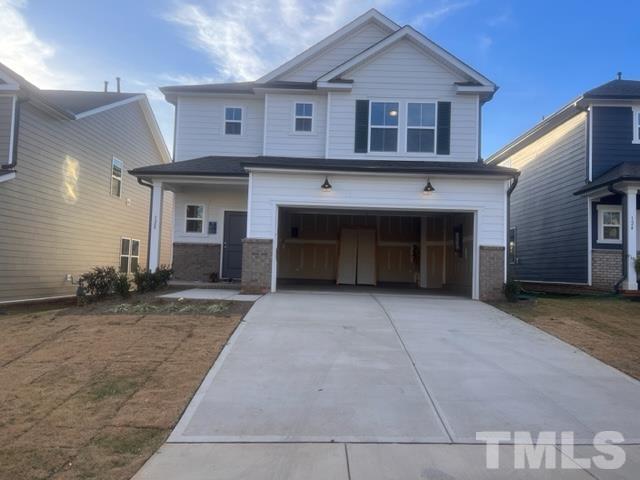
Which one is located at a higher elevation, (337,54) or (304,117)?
(337,54)

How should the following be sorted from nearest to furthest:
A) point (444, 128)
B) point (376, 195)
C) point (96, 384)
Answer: point (96, 384) → point (376, 195) → point (444, 128)

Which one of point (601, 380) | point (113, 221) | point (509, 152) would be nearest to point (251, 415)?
point (601, 380)

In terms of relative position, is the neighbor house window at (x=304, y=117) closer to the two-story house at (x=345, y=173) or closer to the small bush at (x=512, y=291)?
the two-story house at (x=345, y=173)

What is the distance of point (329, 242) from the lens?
1806 cm

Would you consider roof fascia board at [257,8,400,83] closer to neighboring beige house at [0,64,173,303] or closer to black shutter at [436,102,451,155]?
black shutter at [436,102,451,155]

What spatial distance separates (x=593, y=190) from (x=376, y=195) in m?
6.95

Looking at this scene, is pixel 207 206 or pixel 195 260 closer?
pixel 195 260

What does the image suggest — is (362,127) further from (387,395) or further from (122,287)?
(387,395)

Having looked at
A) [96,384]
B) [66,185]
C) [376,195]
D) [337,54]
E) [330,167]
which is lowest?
[96,384]

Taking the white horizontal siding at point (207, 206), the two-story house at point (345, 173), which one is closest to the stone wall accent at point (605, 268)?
the two-story house at point (345, 173)

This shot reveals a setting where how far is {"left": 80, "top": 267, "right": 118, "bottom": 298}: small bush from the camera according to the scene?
11.0m

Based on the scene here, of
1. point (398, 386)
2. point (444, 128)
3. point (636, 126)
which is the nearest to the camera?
point (398, 386)

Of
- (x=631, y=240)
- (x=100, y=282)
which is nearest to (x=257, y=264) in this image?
(x=100, y=282)

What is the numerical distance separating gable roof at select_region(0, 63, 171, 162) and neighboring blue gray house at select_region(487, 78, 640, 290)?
591 inches
